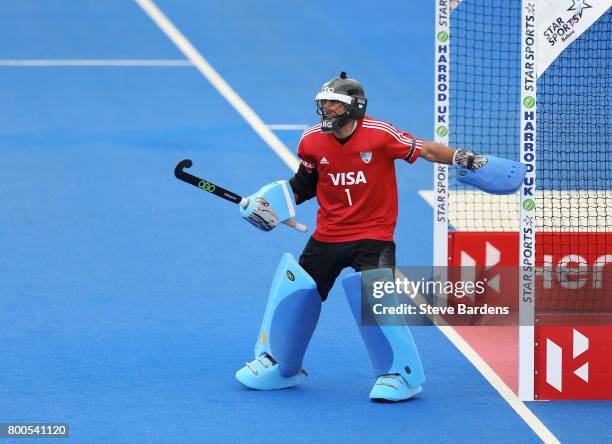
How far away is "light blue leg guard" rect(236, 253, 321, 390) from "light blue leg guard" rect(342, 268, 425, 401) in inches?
13.1

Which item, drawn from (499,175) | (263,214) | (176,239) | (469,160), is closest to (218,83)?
(176,239)

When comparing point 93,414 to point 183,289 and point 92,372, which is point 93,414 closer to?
point 92,372

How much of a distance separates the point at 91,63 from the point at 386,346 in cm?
1239

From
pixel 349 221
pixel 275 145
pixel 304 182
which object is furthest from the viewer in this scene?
pixel 275 145

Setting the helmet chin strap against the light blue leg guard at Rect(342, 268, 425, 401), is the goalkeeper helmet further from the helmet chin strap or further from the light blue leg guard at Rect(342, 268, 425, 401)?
the light blue leg guard at Rect(342, 268, 425, 401)

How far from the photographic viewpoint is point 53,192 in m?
15.1

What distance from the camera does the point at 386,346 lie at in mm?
9344

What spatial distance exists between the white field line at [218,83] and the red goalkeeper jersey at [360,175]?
6.40 metres

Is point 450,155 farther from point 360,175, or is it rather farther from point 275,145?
point 275,145

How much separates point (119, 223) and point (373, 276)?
17.6 feet

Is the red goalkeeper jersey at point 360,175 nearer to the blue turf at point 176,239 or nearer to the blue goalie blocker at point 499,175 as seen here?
the blue goalie blocker at point 499,175

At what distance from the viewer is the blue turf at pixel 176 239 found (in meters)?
9.21

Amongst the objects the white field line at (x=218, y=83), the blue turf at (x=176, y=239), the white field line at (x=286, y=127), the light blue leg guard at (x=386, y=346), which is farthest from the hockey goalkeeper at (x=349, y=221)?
the white field line at (x=286, y=127)

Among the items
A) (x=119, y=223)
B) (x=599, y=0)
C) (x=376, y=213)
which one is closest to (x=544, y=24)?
(x=599, y=0)
